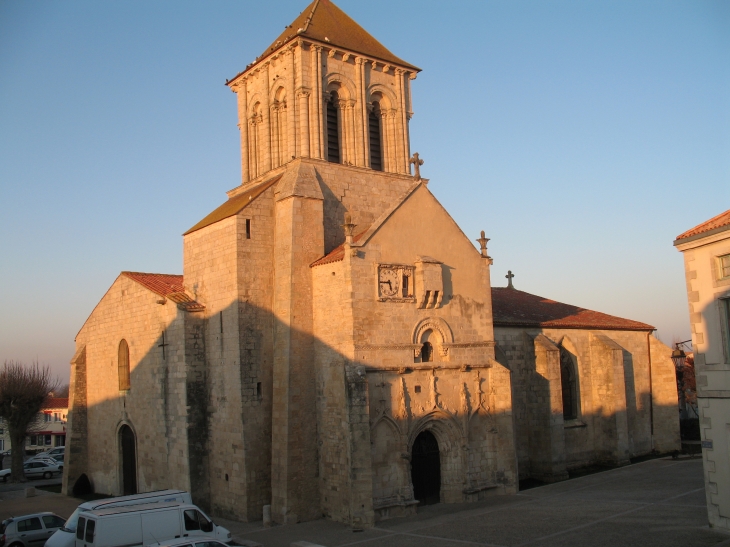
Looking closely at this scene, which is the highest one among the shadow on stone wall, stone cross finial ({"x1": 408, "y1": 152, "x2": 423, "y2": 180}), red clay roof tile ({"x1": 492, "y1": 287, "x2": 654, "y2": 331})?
stone cross finial ({"x1": 408, "y1": 152, "x2": 423, "y2": 180})

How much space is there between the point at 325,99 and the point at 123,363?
12847 millimetres

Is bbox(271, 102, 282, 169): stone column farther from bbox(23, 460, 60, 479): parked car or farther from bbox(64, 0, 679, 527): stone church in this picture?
bbox(23, 460, 60, 479): parked car

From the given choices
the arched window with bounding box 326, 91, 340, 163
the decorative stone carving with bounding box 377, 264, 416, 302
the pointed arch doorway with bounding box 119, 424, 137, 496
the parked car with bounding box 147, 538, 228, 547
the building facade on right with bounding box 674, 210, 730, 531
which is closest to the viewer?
the parked car with bounding box 147, 538, 228, 547

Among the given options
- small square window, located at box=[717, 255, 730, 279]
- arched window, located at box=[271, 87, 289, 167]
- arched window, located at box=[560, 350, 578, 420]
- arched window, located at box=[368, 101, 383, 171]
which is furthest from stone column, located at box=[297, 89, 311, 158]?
arched window, located at box=[560, 350, 578, 420]

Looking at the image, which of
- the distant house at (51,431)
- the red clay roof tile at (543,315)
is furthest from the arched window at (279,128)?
the distant house at (51,431)

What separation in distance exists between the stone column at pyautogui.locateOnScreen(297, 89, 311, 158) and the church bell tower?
0.11 feet

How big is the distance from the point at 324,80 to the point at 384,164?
3728mm

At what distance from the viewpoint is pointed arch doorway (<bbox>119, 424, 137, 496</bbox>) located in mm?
26078

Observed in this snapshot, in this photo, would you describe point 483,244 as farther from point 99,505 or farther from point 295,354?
point 99,505

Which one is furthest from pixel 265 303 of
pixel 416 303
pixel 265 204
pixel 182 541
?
pixel 182 541

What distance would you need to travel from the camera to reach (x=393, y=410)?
20.9 meters

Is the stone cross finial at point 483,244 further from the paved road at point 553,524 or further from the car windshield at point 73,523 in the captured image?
the car windshield at point 73,523

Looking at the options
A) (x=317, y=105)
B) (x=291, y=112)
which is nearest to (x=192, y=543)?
(x=291, y=112)

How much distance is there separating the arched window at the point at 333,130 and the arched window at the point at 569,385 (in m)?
12.6
